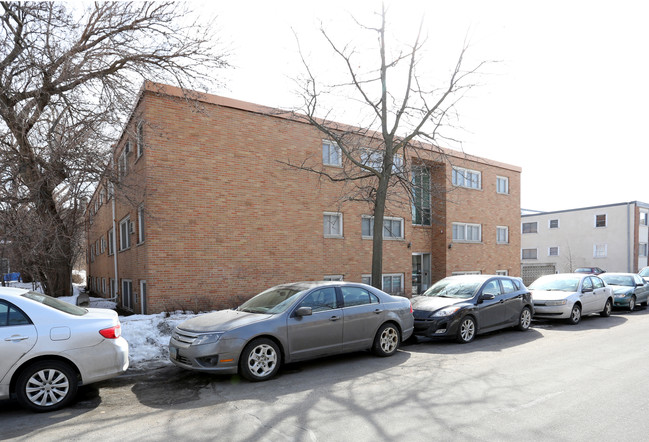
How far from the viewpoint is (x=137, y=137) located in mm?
11359

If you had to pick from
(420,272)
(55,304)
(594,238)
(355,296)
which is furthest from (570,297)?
(594,238)

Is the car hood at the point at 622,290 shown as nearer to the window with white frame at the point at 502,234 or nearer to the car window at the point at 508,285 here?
the window with white frame at the point at 502,234

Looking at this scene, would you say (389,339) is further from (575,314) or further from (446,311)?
(575,314)

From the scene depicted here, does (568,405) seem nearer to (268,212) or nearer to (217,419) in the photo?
(217,419)

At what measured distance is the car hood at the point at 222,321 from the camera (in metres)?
6.45

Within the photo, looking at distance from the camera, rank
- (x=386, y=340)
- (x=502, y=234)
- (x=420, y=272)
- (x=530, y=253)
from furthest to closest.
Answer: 1. (x=530, y=253)
2. (x=502, y=234)
3. (x=420, y=272)
4. (x=386, y=340)

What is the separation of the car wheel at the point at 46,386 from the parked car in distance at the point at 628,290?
1663cm

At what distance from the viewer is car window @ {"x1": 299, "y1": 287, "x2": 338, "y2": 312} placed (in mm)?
7297

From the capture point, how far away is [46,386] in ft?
17.0

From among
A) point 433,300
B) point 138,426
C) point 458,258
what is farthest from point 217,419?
point 458,258

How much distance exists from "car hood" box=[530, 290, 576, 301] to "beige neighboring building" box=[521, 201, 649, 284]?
78.9ft

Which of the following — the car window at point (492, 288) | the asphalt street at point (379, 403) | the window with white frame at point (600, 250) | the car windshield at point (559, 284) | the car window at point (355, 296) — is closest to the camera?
the asphalt street at point (379, 403)

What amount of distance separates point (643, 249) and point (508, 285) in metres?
36.8

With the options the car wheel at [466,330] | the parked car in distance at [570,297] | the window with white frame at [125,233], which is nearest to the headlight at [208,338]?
the car wheel at [466,330]
